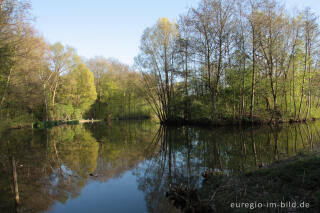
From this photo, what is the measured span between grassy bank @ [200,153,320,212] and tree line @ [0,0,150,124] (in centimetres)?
1598

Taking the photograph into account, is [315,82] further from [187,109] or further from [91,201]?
[91,201]

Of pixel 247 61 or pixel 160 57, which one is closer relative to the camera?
pixel 247 61

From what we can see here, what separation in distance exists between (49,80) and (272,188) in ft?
128

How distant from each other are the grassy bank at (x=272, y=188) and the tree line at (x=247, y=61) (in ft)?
54.8

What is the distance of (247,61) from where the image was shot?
2192 centimetres

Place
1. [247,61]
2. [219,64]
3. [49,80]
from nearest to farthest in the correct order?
[219,64], [247,61], [49,80]

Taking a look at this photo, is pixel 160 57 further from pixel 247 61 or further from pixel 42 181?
pixel 42 181

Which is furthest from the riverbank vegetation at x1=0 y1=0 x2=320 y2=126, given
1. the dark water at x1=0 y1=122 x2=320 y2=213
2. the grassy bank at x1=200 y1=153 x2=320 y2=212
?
the grassy bank at x1=200 y1=153 x2=320 y2=212

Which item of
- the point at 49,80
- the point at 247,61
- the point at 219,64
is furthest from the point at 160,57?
the point at 49,80

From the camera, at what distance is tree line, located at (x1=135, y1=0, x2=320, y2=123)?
20.3m

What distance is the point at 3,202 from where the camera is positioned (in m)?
5.07

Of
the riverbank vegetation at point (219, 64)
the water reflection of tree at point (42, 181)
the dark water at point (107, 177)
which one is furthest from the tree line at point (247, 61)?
the water reflection of tree at point (42, 181)

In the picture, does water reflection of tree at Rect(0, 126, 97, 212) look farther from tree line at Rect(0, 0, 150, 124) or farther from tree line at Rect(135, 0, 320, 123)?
tree line at Rect(135, 0, 320, 123)

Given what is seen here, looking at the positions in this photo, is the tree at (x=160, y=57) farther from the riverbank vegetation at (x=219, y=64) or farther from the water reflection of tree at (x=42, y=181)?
the water reflection of tree at (x=42, y=181)
